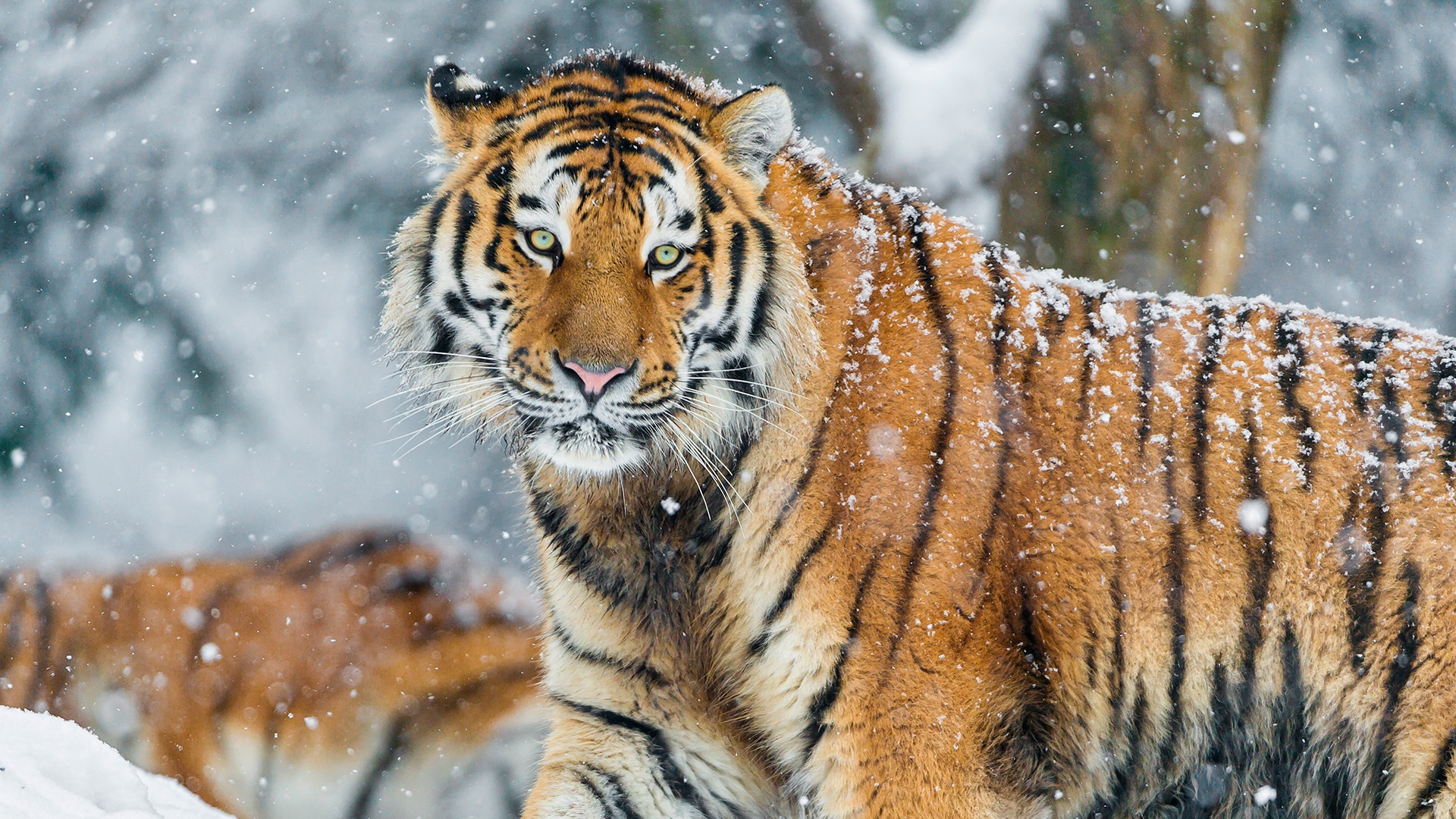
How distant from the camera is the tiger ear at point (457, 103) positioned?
6.63 ft

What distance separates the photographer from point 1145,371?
→ 2.04 metres

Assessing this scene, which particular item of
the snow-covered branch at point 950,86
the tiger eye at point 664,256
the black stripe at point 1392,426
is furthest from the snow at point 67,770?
the snow-covered branch at point 950,86

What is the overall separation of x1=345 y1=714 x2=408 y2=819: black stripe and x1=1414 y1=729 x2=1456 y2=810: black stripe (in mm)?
2609

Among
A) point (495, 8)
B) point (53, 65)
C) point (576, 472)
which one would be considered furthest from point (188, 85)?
point (576, 472)

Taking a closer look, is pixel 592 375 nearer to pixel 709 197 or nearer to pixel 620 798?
pixel 709 197

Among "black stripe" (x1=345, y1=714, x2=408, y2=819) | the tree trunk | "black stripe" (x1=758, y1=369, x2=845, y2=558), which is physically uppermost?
the tree trunk

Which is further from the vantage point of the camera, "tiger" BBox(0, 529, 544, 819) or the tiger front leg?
"tiger" BBox(0, 529, 544, 819)

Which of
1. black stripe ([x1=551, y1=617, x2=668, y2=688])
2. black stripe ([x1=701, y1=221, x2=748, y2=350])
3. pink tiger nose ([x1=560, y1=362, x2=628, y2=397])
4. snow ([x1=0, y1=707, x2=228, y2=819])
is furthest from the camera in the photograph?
black stripe ([x1=551, y1=617, x2=668, y2=688])

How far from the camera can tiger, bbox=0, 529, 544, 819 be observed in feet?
11.4

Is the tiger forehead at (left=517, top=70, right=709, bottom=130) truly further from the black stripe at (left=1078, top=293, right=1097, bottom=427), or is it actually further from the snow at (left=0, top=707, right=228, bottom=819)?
the snow at (left=0, top=707, right=228, bottom=819)

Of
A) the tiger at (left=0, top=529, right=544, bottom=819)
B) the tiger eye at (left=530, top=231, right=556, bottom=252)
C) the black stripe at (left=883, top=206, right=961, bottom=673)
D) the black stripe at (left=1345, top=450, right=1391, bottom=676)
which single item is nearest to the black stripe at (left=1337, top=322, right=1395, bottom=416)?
the black stripe at (left=1345, top=450, right=1391, bottom=676)

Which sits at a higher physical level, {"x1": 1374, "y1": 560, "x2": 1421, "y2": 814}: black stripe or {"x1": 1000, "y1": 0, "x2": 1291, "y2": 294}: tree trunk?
{"x1": 1000, "y1": 0, "x2": 1291, "y2": 294}: tree trunk

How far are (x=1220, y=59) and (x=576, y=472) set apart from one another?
10.1 ft

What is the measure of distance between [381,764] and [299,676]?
36 centimetres
